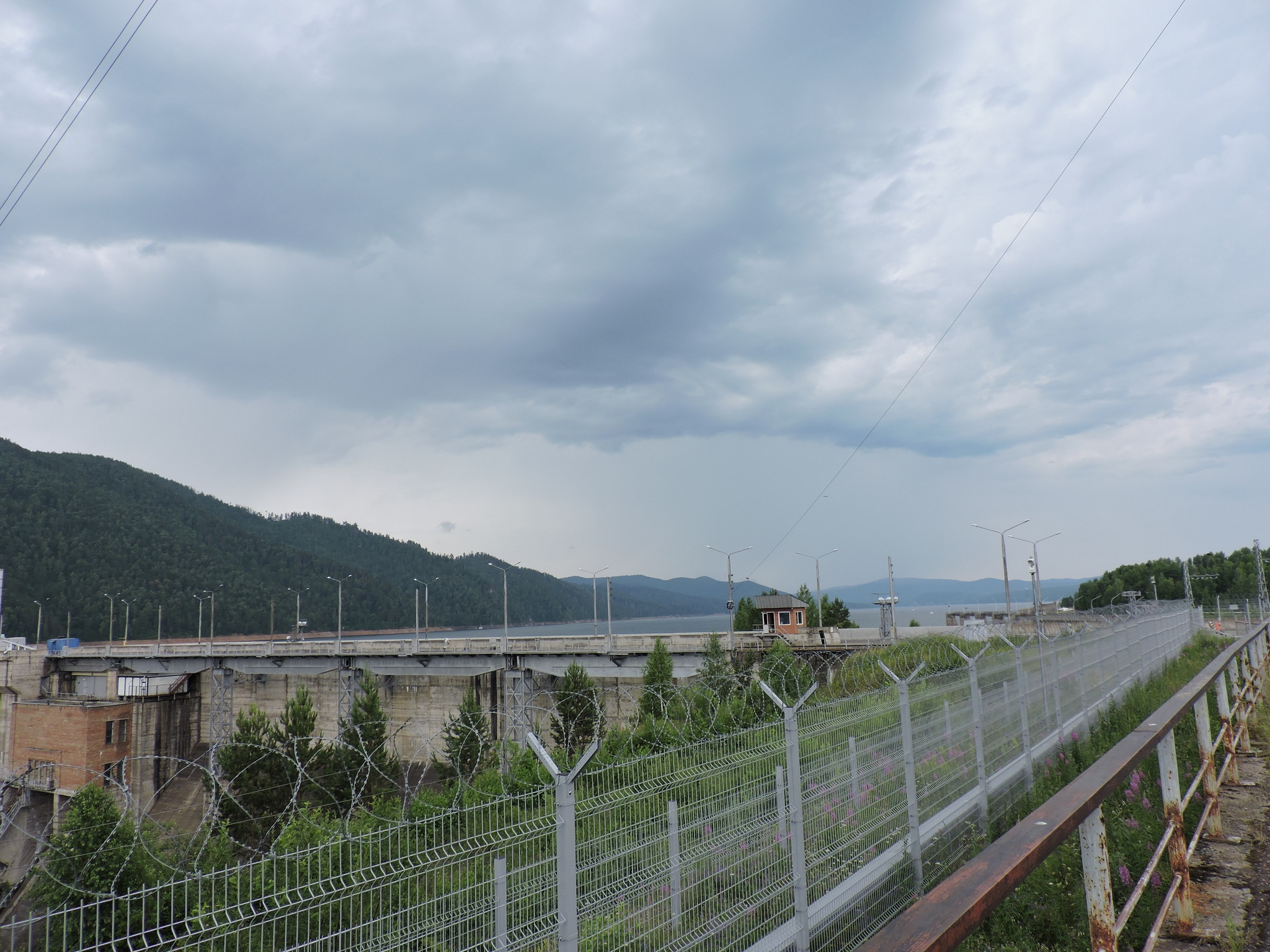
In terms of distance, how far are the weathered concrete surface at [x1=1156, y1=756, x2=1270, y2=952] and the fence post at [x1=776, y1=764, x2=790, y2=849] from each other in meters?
2.49

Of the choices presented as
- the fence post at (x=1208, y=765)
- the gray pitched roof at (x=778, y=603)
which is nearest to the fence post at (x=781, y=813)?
the fence post at (x=1208, y=765)

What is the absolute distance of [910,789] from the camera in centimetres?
702

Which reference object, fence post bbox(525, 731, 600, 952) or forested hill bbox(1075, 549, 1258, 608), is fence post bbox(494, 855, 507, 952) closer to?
fence post bbox(525, 731, 600, 952)

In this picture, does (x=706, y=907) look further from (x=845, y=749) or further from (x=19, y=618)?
(x=19, y=618)

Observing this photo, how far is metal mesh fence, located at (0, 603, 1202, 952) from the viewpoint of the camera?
4.25 metres

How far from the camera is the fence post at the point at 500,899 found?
434 cm

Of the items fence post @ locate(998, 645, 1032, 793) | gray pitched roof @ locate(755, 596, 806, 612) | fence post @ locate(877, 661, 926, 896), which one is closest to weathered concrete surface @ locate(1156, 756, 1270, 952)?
fence post @ locate(877, 661, 926, 896)

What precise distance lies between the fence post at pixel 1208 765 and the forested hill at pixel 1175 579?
11183 cm

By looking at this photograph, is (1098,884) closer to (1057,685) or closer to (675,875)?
(675,875)

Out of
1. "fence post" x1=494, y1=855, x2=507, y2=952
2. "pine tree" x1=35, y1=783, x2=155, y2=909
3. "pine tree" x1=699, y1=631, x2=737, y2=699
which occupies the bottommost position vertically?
"pine tree" x1=35, y1=783, x2=155, y2=909

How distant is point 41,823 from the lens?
4272 centimetres

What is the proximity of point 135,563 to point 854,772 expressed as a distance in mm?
165797

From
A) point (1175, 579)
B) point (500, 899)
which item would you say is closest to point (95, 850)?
point (500, 899)

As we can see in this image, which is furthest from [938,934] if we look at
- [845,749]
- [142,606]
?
[142,606]
